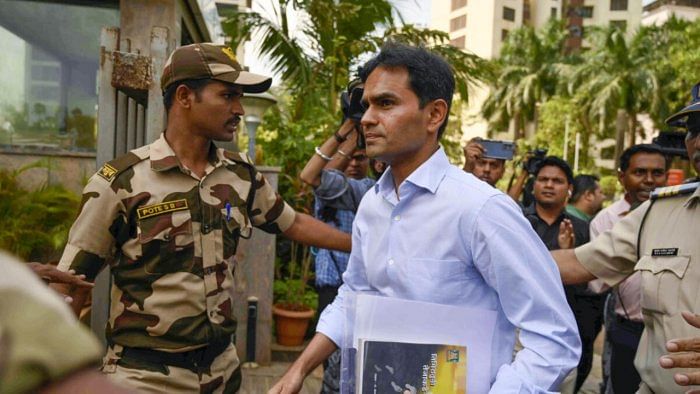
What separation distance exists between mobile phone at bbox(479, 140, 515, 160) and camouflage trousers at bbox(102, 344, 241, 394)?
2.95 m

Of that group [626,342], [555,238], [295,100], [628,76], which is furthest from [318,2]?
[628,76]

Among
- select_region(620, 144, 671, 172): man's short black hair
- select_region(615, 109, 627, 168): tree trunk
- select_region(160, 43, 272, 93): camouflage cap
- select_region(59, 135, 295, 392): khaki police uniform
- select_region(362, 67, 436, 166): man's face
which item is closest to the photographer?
select_region(362, 67, 436, 166): man's face

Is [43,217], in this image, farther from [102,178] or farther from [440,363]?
[440,363]

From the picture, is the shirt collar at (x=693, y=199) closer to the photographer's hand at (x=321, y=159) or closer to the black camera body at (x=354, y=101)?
the black camera body at (x=354, y=101)

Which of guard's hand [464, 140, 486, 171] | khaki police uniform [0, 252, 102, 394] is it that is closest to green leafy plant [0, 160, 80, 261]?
guard's hand [464, 140, 486, 171]

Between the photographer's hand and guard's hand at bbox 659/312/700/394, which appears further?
the photographer's hand

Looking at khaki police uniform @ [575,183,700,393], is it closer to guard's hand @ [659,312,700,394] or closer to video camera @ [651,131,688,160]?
guard's hand @ [659,312,700,394]

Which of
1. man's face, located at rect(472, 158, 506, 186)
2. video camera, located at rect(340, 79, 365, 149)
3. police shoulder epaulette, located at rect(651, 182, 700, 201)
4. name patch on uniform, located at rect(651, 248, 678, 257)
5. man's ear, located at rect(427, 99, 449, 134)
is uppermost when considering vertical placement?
video camera, located at rect(340, 79, 365, 149)

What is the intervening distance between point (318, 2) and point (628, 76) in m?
30.4

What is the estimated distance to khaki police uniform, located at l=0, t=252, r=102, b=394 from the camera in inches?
22.2

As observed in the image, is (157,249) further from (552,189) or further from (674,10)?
(674,10)

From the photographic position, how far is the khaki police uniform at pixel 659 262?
7.03 feet

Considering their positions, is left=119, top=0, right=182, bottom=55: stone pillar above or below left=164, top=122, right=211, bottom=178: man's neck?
above

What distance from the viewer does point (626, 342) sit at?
3.88 m
